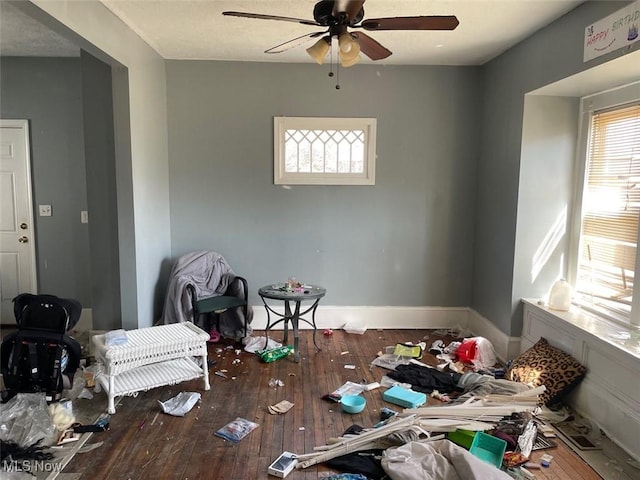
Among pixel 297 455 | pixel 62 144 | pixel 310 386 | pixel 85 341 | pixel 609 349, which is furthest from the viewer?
pixel 62 144

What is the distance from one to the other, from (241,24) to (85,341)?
305 centimetres

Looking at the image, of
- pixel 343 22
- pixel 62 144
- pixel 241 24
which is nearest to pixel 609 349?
pixel 343 22

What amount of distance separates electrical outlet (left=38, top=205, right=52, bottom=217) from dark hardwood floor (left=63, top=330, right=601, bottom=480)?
2.18 meters

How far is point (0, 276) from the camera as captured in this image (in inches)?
166

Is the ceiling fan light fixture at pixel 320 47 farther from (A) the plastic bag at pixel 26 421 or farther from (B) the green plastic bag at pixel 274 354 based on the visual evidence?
(A) the plastic bag at pixel 26 421

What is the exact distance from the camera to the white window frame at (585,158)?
2.95 m

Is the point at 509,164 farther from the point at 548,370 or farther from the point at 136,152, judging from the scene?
the point at 136,152

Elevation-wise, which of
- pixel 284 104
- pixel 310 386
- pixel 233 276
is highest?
pixel 284 104

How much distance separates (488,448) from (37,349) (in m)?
2.80

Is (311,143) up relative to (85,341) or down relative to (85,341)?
up

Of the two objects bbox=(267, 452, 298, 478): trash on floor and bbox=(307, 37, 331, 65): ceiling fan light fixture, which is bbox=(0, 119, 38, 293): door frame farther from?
bbox=(267, 452, 298, 478): trash on floor

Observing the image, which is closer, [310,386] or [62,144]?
[310,386]

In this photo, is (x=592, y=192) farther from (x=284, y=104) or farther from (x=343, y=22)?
(x=284, y=104)

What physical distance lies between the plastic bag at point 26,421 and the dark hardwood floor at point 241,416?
0.88 ft
